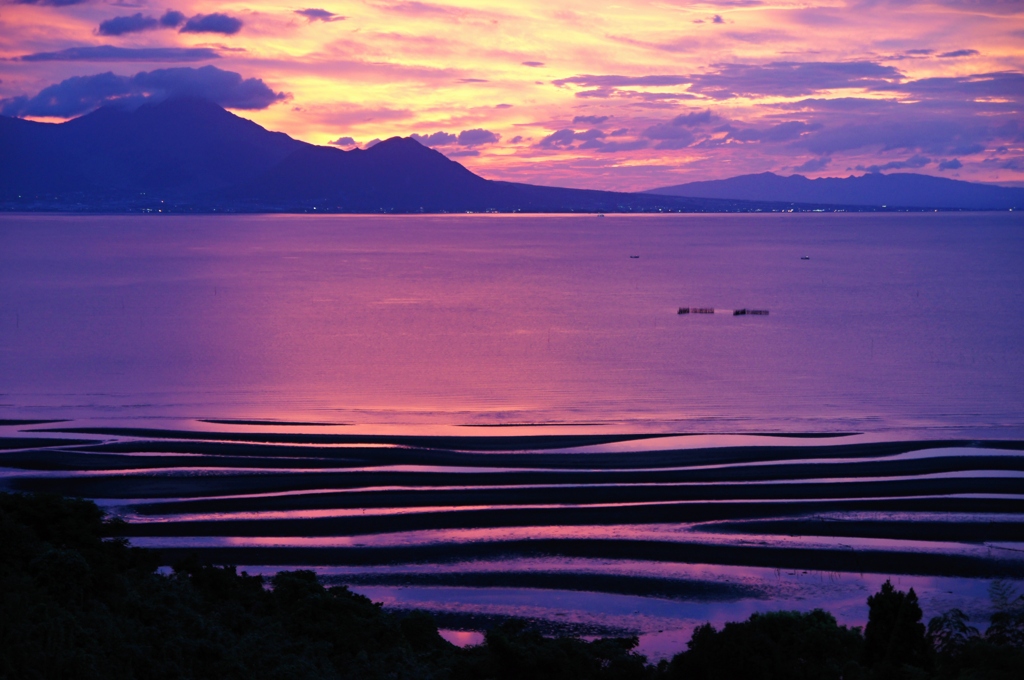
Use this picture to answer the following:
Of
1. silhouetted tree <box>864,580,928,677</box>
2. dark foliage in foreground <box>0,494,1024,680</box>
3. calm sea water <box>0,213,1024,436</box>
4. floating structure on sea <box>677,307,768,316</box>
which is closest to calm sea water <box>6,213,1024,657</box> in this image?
calm sea water <box>0,213,1024,436</box>

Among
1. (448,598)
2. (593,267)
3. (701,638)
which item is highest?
(593,267)

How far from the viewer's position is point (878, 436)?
3584 centimetres

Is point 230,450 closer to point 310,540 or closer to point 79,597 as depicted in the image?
point 310,540

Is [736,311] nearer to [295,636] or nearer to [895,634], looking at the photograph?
[895,634]

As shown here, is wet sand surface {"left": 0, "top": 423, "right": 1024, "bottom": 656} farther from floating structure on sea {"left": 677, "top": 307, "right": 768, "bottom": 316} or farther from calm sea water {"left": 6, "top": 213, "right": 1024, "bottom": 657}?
floating structure on sea {"left": 677, "top": 307, "right": 768, "bottom": 316}

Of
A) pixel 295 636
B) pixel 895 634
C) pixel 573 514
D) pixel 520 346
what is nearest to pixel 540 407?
pixel 573 514

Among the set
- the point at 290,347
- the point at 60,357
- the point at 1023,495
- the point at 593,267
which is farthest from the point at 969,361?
the point at 593,267

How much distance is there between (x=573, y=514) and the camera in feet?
88.7

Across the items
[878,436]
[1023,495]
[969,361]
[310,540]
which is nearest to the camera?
Result: [310,540]

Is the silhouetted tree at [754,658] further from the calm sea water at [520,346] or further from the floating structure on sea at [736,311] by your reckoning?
the floating structure on sea at [736,311]

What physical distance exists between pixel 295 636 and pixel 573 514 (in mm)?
11649

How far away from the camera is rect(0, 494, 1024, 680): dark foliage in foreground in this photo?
1279 centimetres

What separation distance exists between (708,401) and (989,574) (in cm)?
2031

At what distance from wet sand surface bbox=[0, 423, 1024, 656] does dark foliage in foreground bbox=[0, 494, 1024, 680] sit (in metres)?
3.57
